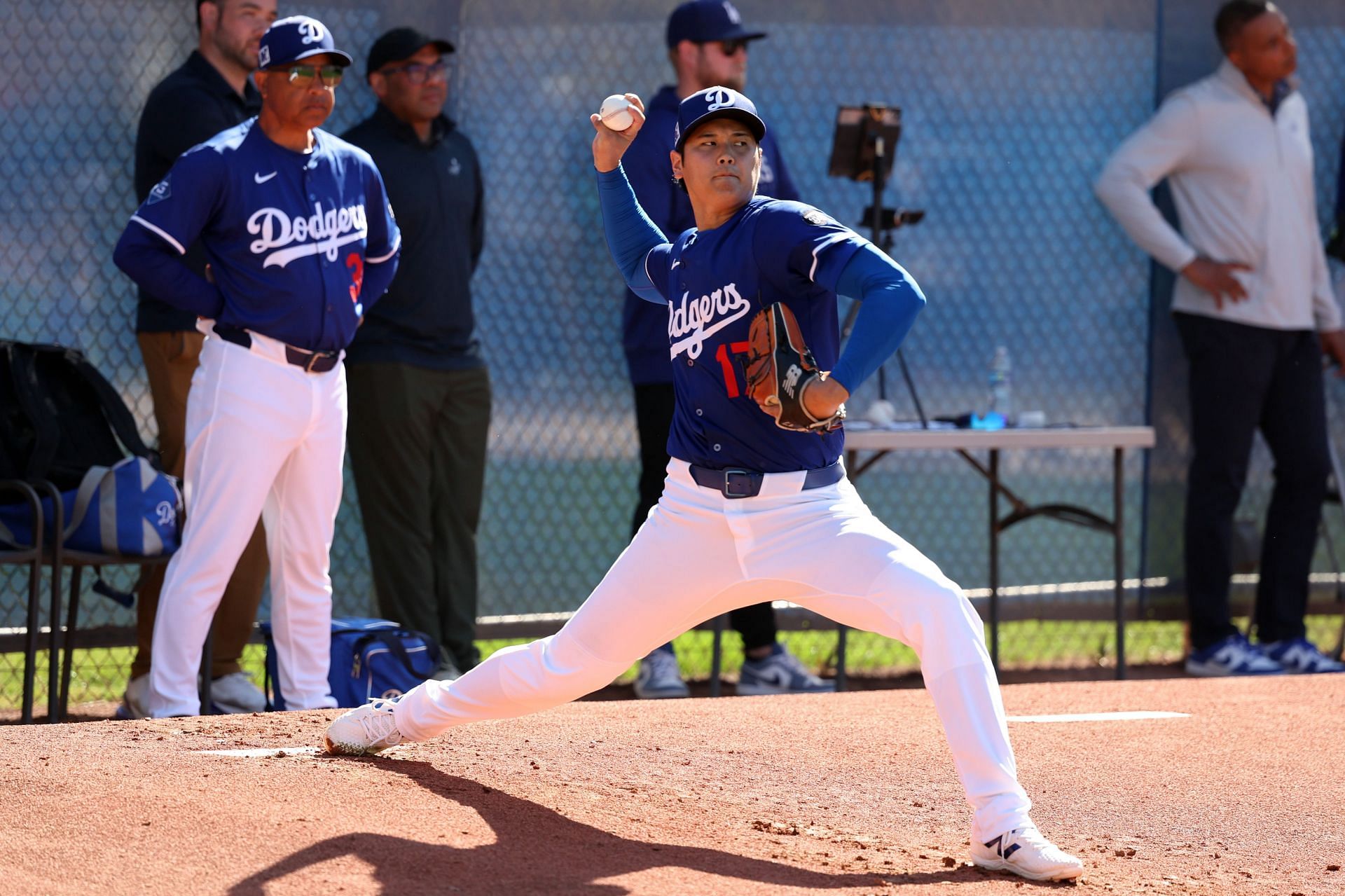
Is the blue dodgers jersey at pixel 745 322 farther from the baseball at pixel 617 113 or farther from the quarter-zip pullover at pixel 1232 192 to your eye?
the quarter-zip pullover at pixel 1232 192

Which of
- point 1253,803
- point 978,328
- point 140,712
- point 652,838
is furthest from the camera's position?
point 978,328

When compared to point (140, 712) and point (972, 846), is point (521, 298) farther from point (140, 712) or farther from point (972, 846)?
point (972, 846)

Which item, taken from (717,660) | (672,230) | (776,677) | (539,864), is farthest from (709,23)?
(539,864)

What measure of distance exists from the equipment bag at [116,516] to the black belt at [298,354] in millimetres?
624

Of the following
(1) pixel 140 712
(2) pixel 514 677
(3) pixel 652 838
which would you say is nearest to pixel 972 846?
(3) pixel 652 838

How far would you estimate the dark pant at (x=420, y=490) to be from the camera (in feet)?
22.0

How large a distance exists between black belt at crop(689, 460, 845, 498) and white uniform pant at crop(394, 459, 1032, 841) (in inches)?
0.7

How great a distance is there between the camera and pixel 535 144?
764cm

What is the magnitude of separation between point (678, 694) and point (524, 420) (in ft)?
4.89

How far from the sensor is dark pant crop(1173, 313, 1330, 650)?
308 inches

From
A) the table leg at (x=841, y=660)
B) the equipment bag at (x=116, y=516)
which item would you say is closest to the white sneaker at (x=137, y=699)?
the equipment bag at (x=116, y=516)

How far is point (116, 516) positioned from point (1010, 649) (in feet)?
15.6

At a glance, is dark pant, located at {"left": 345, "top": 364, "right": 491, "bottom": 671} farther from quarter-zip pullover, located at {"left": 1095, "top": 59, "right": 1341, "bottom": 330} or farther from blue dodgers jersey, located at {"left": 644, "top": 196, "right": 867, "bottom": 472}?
quarter-zip pullover, located at {"left": 1095, "top": 59, "right": 1341, "bottom": 330}

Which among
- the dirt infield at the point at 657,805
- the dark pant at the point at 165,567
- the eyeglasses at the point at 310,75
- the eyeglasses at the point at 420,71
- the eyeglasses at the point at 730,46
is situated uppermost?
the eyeglasses at the point at 730,46
